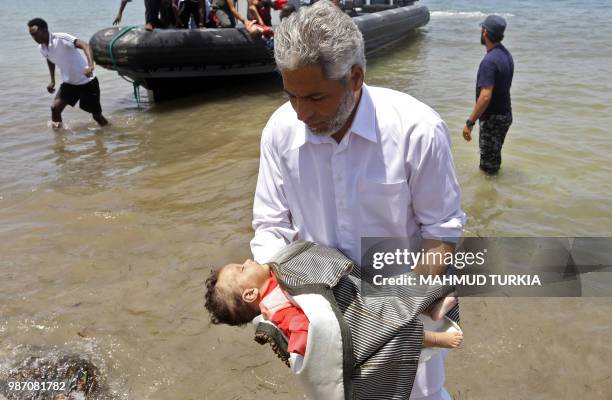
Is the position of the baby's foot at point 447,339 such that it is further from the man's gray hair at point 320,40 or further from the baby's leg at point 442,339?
the man's gray hair at point 320,40

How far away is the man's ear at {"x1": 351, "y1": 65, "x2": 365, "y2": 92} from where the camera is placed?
1.60 metres

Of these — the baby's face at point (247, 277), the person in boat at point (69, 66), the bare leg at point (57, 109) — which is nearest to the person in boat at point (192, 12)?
the person in boat at point (69, 66)

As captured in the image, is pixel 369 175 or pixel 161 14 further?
pixel 161 14

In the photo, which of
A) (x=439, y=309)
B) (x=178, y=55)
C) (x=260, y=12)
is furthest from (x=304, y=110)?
(x=260, y=12)

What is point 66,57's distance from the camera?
7.94 m

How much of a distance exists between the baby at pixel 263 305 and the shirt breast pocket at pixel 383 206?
0.30 meters

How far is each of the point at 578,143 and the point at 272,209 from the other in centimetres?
645

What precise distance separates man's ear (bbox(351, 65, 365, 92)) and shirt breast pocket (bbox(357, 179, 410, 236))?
29cm

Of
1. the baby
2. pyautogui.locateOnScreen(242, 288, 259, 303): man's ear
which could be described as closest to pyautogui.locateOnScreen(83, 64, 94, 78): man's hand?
the baby

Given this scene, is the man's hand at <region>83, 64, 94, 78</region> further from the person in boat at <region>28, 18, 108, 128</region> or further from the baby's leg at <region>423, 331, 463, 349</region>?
the baby's leg at <region>423, 331, 463, 349</region>

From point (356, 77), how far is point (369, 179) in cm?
32

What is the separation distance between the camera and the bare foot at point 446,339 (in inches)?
68.3

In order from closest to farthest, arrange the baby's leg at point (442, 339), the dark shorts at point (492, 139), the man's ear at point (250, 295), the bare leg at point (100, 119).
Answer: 1. the baby's leg at point (442, 339)
2. the man's ear at point (250, 295)
3. the dark shorts at point (492, 139)
4. the bare leg at point (100, 119)

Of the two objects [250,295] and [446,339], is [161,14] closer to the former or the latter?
[250,295]
